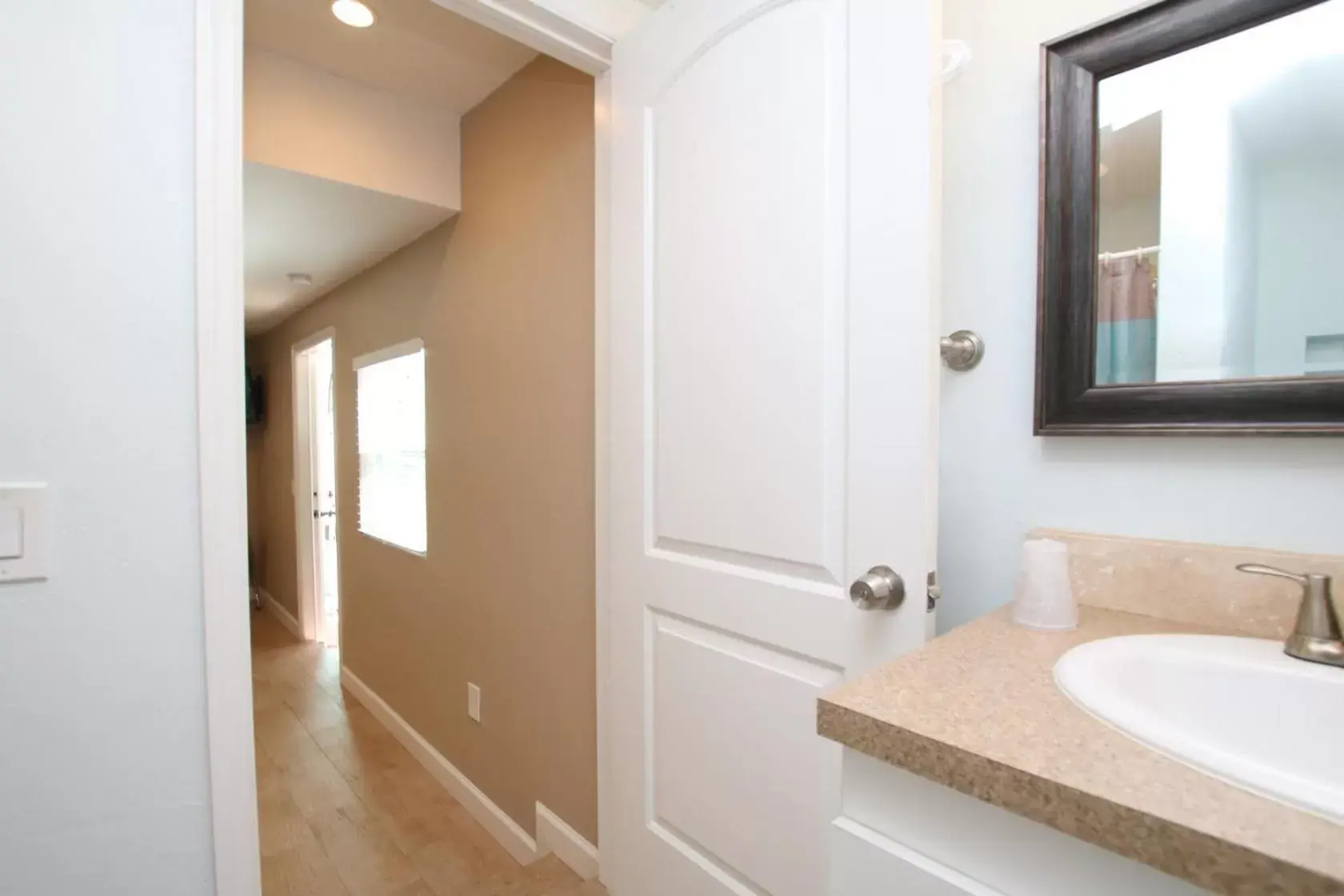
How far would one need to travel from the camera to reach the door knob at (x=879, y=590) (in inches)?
33.7

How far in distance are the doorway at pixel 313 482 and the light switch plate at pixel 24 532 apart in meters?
3.49

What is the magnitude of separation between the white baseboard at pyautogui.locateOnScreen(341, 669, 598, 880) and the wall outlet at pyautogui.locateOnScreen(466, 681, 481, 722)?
0.23 metres

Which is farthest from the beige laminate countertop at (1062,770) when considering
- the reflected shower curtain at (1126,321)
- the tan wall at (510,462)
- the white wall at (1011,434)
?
the tan wall at (510,462)

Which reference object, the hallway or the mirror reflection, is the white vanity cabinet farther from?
the hallway

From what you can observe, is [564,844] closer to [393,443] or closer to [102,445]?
[102,445]

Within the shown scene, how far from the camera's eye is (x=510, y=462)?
1941 millimetres

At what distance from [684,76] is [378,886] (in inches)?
85.6

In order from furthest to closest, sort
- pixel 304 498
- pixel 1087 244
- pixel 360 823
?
pixel 304 498, pixel 360 823, pixel 1087 244

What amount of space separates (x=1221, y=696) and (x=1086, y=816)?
356mm

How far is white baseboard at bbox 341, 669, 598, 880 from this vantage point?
5.52 ft

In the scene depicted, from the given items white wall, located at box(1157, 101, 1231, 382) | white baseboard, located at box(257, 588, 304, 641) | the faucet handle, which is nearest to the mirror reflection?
white wall, located at box(1157, 101, 1231, 382)

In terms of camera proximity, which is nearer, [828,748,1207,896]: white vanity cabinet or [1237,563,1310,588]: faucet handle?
[828,748,1207,896]: white vanity cabinet

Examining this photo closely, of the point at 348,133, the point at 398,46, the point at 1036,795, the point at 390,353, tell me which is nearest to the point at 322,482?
the point at 390,353

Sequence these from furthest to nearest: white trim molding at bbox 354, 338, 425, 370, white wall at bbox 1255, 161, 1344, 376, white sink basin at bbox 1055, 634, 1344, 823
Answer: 1. white trim molding at bbox 354, 338, 425, 370
2. white wall at bbox 1255, 161, 1344, 376
3. white sink basin at bbox 1055, 634, 1344, 823
